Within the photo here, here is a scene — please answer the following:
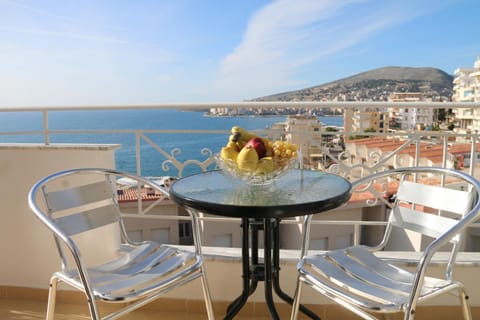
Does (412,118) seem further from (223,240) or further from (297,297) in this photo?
(223,240)

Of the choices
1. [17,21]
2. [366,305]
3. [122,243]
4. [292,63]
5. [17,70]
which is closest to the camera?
[366,305]

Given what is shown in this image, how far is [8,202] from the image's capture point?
213 cm

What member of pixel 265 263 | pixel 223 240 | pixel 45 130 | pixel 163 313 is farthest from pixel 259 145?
pixel 223 240

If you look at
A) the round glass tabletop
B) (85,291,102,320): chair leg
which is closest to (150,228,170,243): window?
the round glass tabletop

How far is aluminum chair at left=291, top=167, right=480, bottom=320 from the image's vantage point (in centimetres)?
111

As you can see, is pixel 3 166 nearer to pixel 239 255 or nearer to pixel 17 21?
pixel 239 255

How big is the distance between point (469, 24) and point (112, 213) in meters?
30.8

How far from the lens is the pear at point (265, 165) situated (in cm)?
128

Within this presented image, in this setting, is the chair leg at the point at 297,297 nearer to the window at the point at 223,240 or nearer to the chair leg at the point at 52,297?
the chair leg at the point at 52,297

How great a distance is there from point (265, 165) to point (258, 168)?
0.09 feet

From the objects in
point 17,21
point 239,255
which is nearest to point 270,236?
point 239,255

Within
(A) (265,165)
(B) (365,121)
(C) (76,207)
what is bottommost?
(C) (76,207)

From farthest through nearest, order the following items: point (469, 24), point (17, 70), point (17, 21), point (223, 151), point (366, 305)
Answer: point (469, 24) → point (17, 70) → point (17, 21) → point (223, 151) → point (366, 305)

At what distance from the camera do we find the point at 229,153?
4.44 ft
